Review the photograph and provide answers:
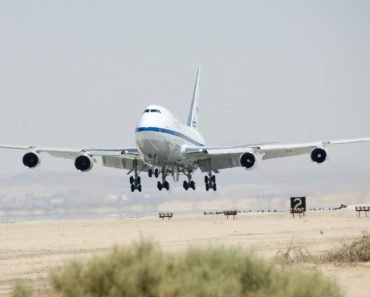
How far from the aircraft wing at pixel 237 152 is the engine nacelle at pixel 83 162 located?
7.40 m

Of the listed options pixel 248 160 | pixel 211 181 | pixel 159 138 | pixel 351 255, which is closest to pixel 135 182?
pixel 211 181

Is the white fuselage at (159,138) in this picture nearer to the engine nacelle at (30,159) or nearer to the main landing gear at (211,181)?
the main landing gear at (211,181)

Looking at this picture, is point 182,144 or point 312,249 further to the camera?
point 182,144

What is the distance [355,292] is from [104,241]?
79.5 feet

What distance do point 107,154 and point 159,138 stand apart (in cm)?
758

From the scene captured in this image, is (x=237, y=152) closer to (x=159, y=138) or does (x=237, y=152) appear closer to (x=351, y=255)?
(x=159, y=138)

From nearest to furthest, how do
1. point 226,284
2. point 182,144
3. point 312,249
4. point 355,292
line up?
point 226,284
point 355,292
point 312,249
point 182,144

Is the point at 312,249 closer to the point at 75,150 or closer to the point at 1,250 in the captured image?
the point at 1,250

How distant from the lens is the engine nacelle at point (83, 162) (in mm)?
61906

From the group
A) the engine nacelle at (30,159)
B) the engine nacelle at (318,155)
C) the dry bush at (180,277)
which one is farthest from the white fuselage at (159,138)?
the dry bush at (180,277)

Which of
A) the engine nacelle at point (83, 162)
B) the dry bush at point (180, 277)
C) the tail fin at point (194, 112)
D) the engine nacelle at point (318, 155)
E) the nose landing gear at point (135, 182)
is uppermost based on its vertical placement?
the tail fin at point (194, 112)

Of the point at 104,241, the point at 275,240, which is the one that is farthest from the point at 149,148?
the point at 275,240

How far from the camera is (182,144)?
62.1 m

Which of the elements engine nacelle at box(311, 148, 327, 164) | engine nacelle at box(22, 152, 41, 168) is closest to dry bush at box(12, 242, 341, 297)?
engine nacelle at box(311, 148, 327, 164)
